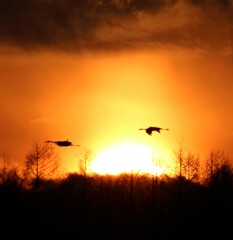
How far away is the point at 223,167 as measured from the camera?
54.6 m

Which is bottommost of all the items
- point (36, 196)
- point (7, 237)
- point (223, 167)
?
point (7, 237)

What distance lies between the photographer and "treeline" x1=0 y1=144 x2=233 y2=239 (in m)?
40.1

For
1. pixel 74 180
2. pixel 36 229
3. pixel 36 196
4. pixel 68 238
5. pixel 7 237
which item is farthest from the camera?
pixel 74 180

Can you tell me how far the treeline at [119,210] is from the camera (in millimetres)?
40069

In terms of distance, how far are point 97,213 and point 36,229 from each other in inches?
894

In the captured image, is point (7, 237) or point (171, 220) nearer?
point (7, 237)

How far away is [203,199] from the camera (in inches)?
1976

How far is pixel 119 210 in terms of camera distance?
208 ft

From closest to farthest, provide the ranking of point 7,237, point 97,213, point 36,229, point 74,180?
point 7,237
point 36,229
point 97,213
point 74,180

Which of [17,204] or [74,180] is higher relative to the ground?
[74,180]

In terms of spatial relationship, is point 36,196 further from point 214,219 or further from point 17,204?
point 214,219

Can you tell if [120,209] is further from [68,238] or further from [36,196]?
[36,196]

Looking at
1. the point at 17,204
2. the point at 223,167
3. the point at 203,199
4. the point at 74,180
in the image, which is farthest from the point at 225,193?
the point at 74,180

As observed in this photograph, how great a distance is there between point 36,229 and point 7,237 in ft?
11.6
